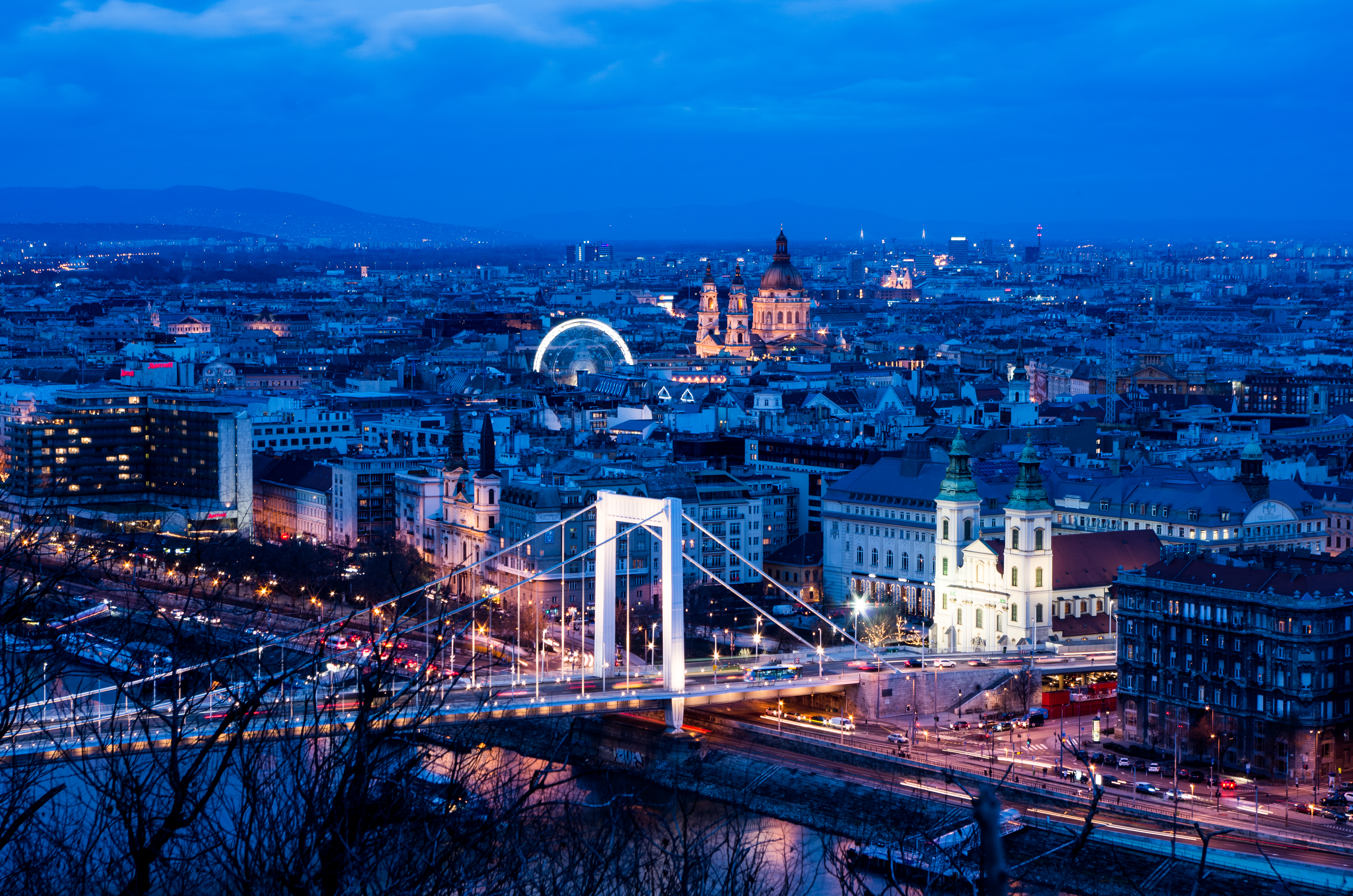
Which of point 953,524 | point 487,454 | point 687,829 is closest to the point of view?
point 687,829

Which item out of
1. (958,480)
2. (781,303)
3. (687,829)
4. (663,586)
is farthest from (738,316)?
(687,829)

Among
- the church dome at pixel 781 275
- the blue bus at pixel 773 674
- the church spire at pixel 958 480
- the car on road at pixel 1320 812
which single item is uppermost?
the church dome at pixel 781 275

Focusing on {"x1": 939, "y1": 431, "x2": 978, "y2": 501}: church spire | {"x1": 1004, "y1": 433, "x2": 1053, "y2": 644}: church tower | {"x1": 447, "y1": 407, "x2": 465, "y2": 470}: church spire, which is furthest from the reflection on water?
{"x1": 447, "y1": 407, "x2": 465, "y2": 470}: church spire

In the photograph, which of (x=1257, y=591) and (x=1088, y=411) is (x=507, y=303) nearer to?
(x=1088, y=411)

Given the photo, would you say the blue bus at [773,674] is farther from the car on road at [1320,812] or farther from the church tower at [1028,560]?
the car on road at [1320,812]

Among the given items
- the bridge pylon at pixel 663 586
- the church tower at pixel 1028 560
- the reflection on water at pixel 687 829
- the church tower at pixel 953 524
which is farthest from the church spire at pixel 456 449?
the reflection on water at pixel 687 829

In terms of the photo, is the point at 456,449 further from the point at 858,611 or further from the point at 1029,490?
the point at 1029,490
